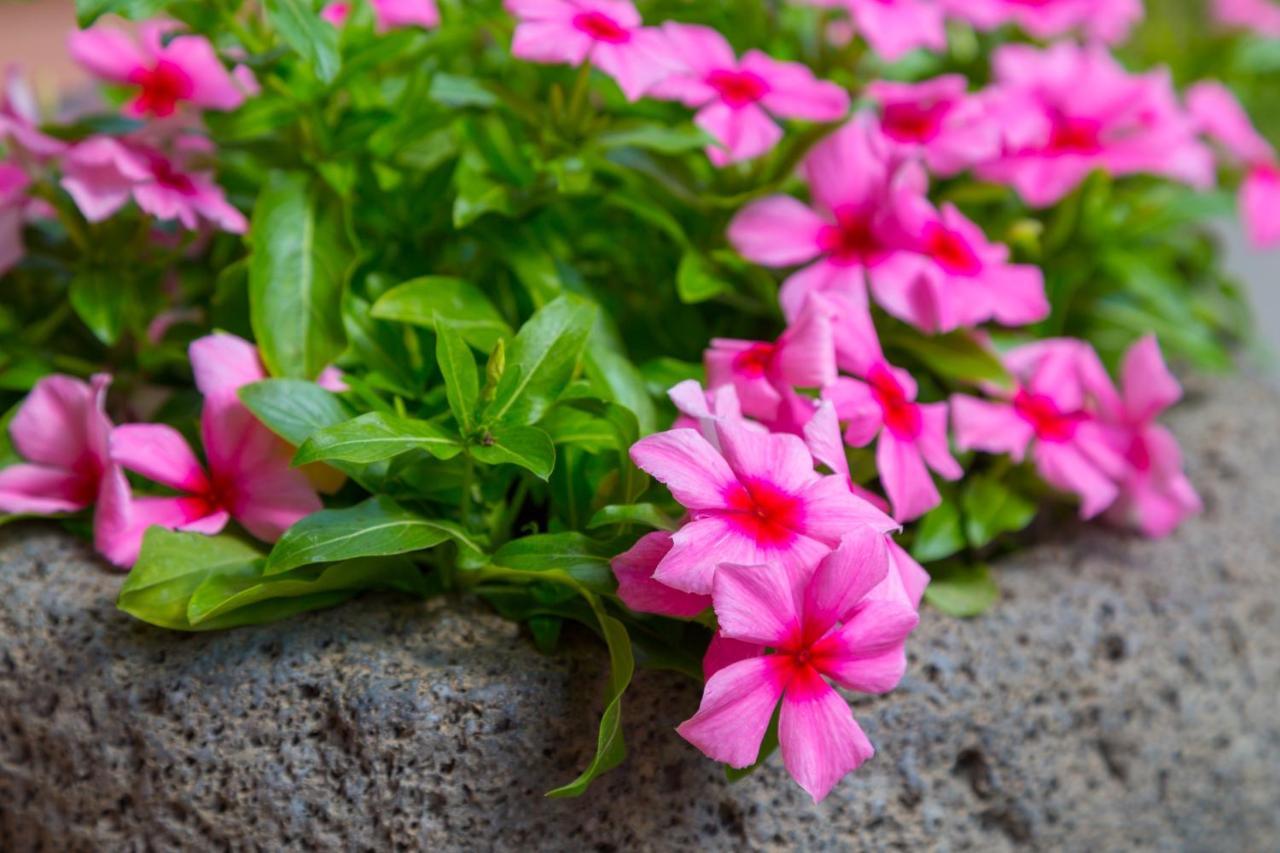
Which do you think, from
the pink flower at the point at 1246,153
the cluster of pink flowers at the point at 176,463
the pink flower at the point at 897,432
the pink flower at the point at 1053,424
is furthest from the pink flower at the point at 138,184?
the pink flower at the point at 1246,153

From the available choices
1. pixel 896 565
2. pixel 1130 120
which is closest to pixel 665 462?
pixel 896 565

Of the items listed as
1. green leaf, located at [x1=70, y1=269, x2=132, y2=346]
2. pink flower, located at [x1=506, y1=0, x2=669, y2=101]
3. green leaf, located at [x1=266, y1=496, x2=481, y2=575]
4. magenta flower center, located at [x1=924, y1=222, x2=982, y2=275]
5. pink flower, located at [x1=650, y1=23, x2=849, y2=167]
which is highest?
pink flower, located at [x1=506, y1=0, x2=669, y2=101]

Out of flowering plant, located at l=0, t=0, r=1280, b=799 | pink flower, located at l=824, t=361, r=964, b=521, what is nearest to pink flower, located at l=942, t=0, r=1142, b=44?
flowering plant, located at l=0, t=0, r=1280, b=799

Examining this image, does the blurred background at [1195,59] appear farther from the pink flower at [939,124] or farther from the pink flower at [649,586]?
the pink flower at [649,586]

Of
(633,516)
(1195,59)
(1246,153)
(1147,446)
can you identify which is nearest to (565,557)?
(633,516)

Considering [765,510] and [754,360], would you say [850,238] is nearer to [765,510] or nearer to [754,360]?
[754,360]

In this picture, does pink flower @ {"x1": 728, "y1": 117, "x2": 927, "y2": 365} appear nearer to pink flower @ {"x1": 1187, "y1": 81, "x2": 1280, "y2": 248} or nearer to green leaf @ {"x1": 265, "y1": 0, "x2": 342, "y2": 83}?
green leaf @ {"x1": 265, "y1": 0, "x2": 342, "y2": 83}
